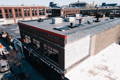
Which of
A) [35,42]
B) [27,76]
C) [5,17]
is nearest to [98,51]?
[35,42]

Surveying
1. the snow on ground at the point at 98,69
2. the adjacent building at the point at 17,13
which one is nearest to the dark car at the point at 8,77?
the snow on ground at the point at 98,69

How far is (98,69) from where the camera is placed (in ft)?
56.2

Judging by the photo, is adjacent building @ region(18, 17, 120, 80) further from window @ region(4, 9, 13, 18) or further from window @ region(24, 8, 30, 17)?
window @ region(24, 8, 30, 17)

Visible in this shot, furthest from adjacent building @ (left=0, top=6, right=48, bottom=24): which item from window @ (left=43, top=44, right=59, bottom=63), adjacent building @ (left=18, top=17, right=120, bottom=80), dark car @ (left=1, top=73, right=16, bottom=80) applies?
window @ (left=43, top=44, right=59, bottom=63)

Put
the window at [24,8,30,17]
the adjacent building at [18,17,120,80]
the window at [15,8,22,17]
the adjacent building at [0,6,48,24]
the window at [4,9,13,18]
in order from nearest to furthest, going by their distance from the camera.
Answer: the adjacent building at [18,17,120,80], the adjacent building at [0,6,48,24], the window at [4,9,13,18], the window at [15,8,22,17], the window at [24,8,30,17]

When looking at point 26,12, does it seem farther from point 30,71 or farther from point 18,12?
point 30,71

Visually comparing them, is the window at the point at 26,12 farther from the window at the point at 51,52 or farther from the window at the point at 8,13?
the window at the point at 51,52

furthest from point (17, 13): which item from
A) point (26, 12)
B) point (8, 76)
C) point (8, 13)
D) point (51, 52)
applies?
point (51, 52)

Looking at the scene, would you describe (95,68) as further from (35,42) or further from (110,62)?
(35,42)

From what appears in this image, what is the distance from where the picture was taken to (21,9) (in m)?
74.2

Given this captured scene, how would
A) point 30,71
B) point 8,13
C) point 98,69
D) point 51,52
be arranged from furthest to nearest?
point 8,13 → point 30,71 → point 51,52 → point 98,69

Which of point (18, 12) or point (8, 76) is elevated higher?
point (18, 12)

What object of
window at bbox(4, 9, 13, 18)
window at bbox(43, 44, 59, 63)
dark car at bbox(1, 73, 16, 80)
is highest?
window at bbox(4, 9, 13, 18)

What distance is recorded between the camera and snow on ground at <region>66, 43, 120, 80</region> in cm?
1544
